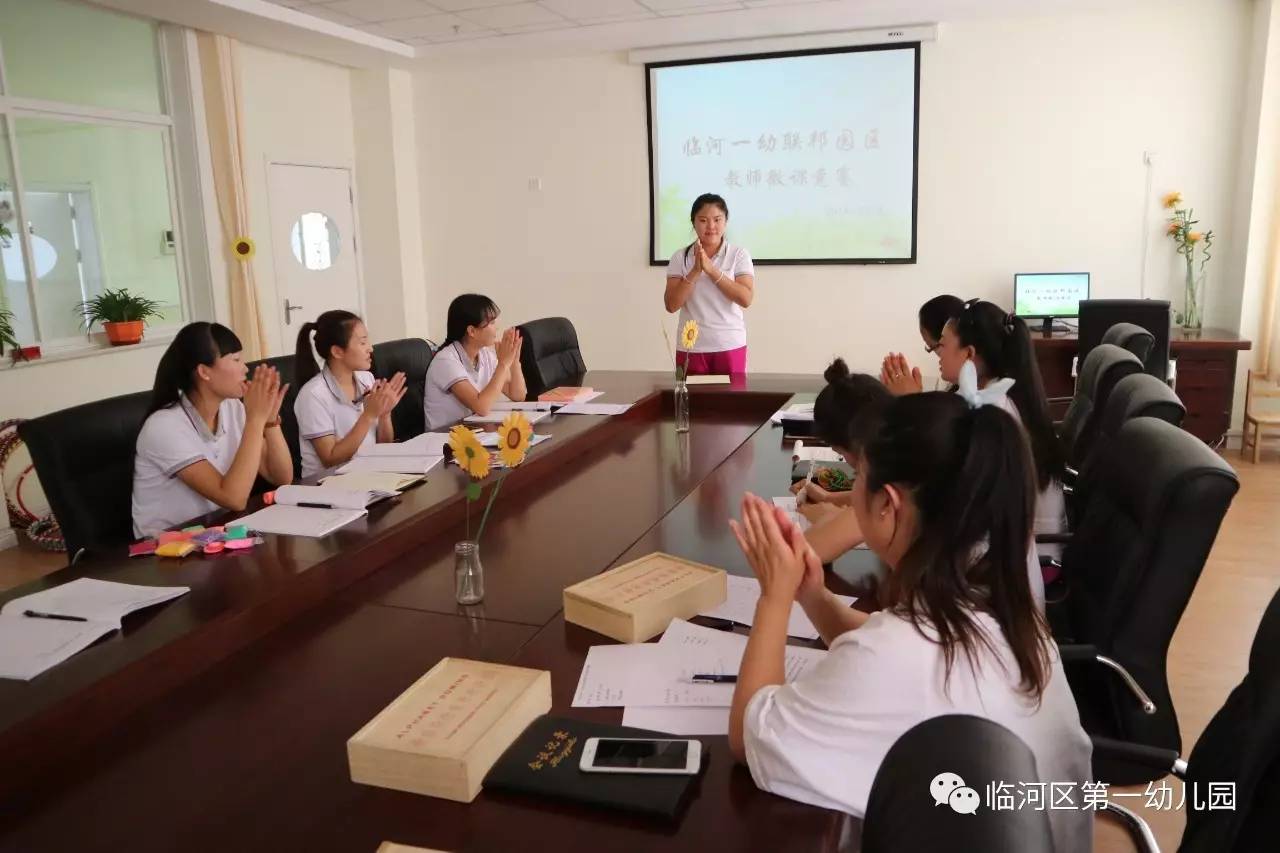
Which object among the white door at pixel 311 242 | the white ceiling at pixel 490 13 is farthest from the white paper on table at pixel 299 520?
the white door at pixel 311 242

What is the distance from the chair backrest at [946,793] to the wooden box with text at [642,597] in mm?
865

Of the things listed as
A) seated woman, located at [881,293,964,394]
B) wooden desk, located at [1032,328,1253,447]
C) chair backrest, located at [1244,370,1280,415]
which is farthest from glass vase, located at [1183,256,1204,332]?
seated woman, located at [881,293,964,394]

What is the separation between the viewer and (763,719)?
3.47ft

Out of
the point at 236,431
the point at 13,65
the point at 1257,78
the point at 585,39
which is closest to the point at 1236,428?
the point at 1257,78

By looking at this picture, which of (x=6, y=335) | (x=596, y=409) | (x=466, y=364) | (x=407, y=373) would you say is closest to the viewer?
(x=596, y=409)

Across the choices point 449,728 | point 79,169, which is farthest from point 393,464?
point 79,169

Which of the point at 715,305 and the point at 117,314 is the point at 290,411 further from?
the point at 117,314

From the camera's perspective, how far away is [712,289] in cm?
401

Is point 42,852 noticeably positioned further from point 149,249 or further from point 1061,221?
point 1061,221

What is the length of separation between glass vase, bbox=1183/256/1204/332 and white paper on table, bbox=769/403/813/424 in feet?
10.8

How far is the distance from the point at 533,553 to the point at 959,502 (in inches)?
42.2

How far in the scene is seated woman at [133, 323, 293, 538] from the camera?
7.28 feet

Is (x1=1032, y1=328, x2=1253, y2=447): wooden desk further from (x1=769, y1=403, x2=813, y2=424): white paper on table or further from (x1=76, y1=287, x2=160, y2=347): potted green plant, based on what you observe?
(x1=76, y1=287, x2=160, y2=347): potted green plant

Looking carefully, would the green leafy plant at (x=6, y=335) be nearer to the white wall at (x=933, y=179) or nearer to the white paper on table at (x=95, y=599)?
the white wall at (x=933, y=179)
